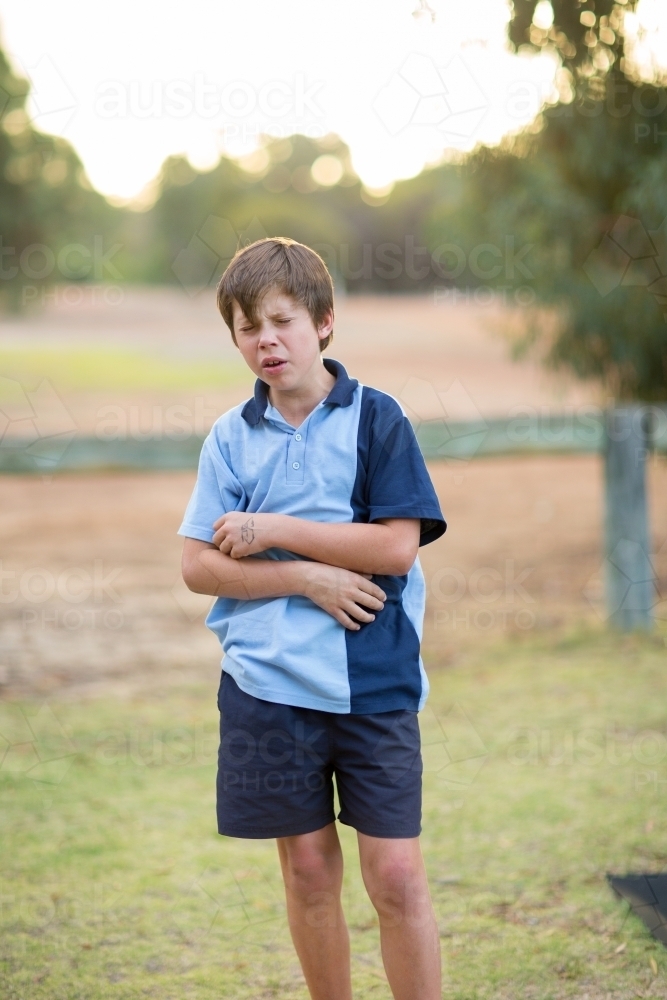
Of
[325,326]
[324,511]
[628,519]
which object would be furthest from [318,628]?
[628,519]

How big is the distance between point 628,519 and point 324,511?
3006 mm

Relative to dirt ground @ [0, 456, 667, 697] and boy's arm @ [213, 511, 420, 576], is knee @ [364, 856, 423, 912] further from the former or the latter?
dirt ground @ [0, 456, 667, 697]

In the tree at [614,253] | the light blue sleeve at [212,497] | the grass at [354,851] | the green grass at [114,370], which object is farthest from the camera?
the green grass at [114,370]

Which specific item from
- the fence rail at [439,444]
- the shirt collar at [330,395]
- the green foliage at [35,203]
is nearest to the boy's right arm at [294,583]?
the shirt collar at [330,395]

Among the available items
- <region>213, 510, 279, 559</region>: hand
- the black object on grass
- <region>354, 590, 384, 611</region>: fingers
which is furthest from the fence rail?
<region>354, 590, 384, 611</region>: fingers

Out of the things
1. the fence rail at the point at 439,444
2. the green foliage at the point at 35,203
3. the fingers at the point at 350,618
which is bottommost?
the fence rail at the point at 439,444

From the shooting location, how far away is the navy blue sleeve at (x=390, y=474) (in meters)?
1.56

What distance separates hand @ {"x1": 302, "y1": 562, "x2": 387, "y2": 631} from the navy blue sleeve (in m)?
0.10

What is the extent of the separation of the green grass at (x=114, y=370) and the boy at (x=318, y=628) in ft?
49.1

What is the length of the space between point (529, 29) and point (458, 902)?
2.16 meters

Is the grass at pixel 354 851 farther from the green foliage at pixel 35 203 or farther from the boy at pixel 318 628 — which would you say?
the green foliage at pixel 35 203

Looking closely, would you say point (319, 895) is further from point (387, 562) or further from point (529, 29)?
point (529, 29)

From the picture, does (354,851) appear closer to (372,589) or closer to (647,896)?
(647,896)

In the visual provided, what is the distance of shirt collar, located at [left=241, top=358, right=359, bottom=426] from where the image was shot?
1.62 meters
